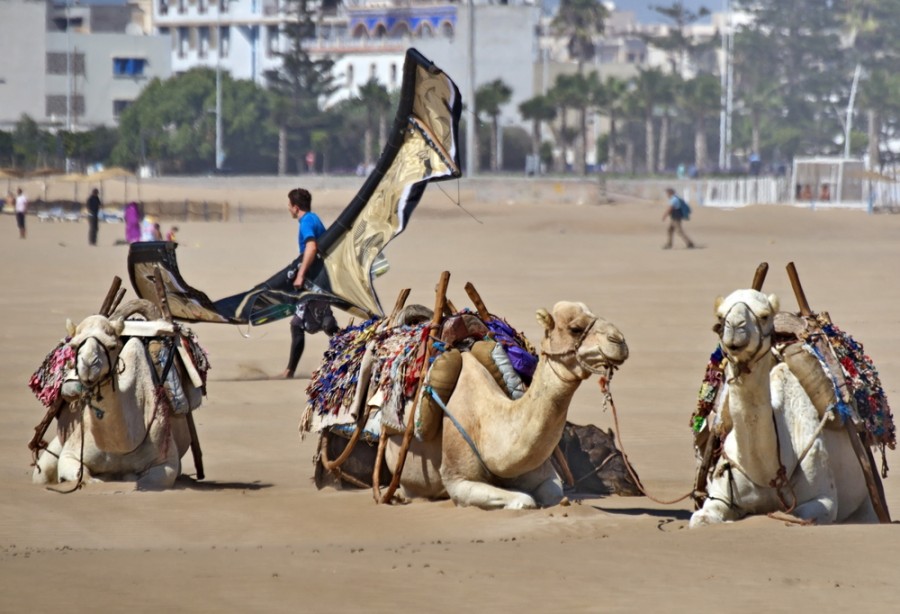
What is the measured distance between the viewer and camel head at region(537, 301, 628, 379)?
8.03m

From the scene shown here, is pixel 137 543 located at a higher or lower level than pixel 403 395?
lower

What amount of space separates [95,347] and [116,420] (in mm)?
506

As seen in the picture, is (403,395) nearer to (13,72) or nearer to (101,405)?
(101,405)

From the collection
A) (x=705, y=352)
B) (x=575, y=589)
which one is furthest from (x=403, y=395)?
(x=705, y=352)

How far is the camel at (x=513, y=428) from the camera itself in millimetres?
8180

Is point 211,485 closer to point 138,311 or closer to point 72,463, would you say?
point 72,463

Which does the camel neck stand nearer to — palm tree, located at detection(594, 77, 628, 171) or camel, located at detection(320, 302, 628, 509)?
camel, located at detection(320, 302, 628, 509)

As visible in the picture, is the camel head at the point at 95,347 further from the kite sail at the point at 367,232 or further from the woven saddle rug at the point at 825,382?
the woven saddle rug at the point at 825,382

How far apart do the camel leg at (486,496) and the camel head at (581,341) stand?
3.01 ft

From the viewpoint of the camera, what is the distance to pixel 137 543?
28.2ft

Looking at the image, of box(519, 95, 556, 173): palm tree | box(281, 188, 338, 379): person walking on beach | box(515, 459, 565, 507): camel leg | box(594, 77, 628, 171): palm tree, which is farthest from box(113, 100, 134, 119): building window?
box(515, 459, 565, 507): camel leg

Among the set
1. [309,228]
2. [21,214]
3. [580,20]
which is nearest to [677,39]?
[580,20]

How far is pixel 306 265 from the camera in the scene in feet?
45.9

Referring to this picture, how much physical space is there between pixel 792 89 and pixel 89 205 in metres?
103
